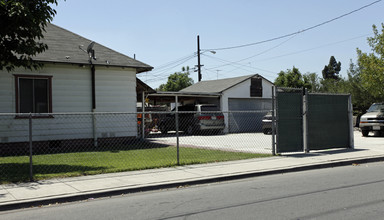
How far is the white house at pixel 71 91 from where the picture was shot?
13883 millimetres

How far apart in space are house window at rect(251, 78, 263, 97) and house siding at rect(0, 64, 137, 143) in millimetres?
13352

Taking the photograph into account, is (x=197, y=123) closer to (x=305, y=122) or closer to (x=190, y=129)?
(x=190, y=129)

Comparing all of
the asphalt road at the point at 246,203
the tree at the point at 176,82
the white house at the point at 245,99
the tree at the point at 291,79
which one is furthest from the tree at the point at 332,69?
the asphalt road at the point at 246,203

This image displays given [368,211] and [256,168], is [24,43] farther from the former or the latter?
[368,211]

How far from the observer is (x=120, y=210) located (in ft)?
19.8

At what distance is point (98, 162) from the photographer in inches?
425

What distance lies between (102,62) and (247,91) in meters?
14.4

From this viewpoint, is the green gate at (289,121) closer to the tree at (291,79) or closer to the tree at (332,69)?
the tree at (291,79)

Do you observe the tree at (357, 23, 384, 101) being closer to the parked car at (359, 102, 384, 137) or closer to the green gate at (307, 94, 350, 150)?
the parked car at (359, 102, 384, 137)

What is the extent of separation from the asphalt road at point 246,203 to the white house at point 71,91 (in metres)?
7.74

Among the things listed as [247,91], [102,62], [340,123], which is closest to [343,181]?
[340,123]

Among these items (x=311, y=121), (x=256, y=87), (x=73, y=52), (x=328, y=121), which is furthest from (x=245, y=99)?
(x=73, y=52)

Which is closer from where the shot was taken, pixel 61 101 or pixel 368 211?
pixel 368 211

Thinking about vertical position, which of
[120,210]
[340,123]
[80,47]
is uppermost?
[80,47]
